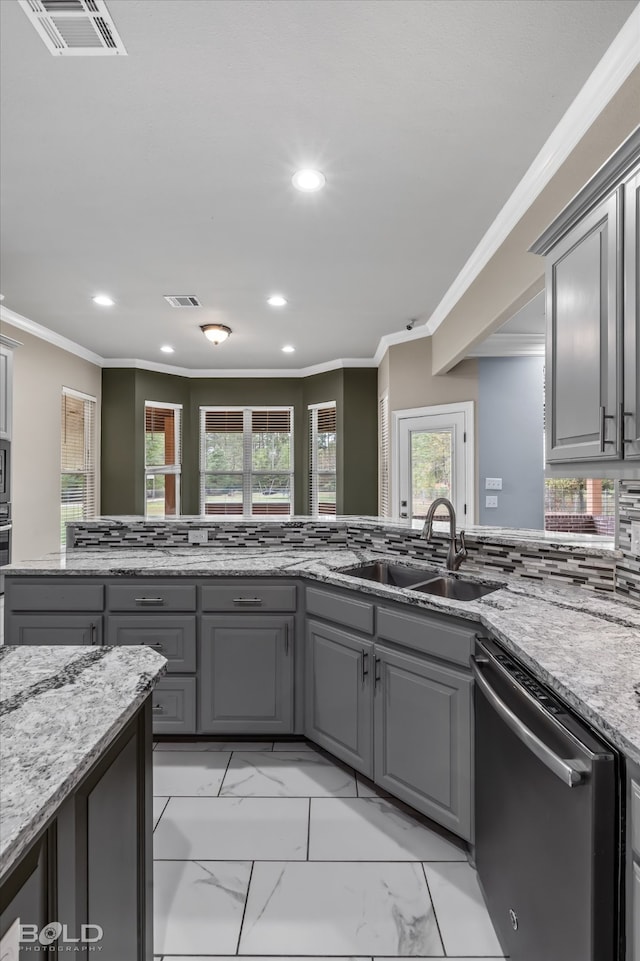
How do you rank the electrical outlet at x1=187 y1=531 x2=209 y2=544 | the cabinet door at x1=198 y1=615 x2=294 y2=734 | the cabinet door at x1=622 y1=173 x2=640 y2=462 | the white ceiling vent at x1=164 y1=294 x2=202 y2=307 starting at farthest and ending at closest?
the white ceiling vent at x1=164 y1=294 x2=202 y2=307 < the electrical outlet at x1=187 y1=531 x2=209 y2=544 < the cabinet door at x1=198 y1=615 x2=294 y2=734 < the cabinet door at x1=622 y1=173 x2=640 y2=462

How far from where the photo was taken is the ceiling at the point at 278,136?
1.68 metres

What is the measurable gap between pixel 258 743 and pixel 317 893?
Answer: 104 centimetres

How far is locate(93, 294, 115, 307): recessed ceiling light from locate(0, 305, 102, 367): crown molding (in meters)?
0.87

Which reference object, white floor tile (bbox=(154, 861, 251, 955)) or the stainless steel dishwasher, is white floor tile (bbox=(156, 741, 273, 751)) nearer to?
white floor tile (bbox=(154, 861, 251, 955))

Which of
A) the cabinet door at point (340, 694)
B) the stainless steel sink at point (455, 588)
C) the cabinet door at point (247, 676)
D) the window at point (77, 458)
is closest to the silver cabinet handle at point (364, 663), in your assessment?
the cabinet door at point (340, 694)

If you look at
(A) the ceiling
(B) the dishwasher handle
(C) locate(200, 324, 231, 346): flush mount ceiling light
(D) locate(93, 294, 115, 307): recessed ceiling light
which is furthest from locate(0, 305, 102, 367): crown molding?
(B) the dishwasher handle

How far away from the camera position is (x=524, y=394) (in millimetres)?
5094

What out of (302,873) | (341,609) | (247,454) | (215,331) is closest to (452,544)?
(341,609)

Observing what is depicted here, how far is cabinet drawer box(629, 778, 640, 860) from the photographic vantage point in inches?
36.0

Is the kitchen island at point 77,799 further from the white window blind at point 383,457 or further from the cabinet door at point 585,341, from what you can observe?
the white window blind at point 383,457

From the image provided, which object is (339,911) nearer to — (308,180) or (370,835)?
(370,835)

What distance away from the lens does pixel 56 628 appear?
265 cm

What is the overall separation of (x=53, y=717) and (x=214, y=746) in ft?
6.44

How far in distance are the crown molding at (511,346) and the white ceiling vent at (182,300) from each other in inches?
104
